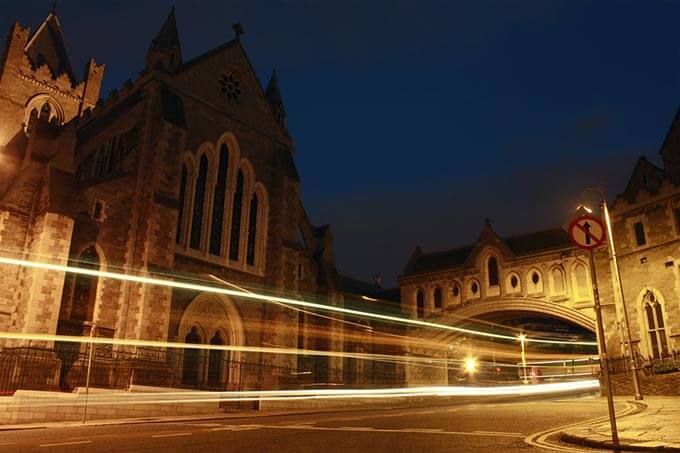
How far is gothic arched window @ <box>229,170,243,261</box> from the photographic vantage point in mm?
27562

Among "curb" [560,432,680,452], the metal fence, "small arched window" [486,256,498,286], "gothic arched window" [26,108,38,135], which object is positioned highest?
"gothic arched window" [26,108,38,135]

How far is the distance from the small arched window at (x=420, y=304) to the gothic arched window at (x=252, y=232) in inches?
692

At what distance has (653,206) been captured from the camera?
95.0 ft

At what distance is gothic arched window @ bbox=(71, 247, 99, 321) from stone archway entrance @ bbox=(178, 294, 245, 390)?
12.3 ft

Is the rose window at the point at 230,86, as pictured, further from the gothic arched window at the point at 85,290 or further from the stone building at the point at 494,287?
the stone building at the point at 494,287

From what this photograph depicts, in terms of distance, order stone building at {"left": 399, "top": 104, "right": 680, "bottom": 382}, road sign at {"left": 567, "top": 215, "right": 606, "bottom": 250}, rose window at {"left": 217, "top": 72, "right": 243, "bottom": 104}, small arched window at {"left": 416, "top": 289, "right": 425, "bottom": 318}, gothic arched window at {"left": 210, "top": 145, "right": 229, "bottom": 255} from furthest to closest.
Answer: small arched window at {"left": 416, "top": 289, "right": 425, "bottom": 318}, rose window at {"left": 217, "top": 72, "right": 243, "bottom": 104}, stone building at {"left": 399, "top": 104, "right": 680, "bottom": 382}, gothic arched window at {"left": 210, "top": 145, "right": 229, "bottom": 255}, road sign at {"left": 567, "top": 215, "right": 606, "bottom": 250}

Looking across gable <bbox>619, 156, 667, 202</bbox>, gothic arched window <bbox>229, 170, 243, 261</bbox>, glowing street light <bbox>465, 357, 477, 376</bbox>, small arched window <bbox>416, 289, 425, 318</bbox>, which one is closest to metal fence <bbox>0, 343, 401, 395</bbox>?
gothic arched window <bbox>229, 170, 243, 261</bbox>

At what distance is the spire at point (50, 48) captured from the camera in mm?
46188

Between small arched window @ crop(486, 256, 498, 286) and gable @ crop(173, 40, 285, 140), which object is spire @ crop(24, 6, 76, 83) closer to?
gable @ crop(173, 40, 285, 140)

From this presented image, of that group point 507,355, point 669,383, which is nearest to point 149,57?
point 669,383

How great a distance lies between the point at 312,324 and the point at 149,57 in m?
16.6

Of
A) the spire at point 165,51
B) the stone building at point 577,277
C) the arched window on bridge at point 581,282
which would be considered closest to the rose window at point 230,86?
the spire at point 165,51

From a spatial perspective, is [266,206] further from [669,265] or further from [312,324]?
[669,265]

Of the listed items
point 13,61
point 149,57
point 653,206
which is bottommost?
point 653,206
